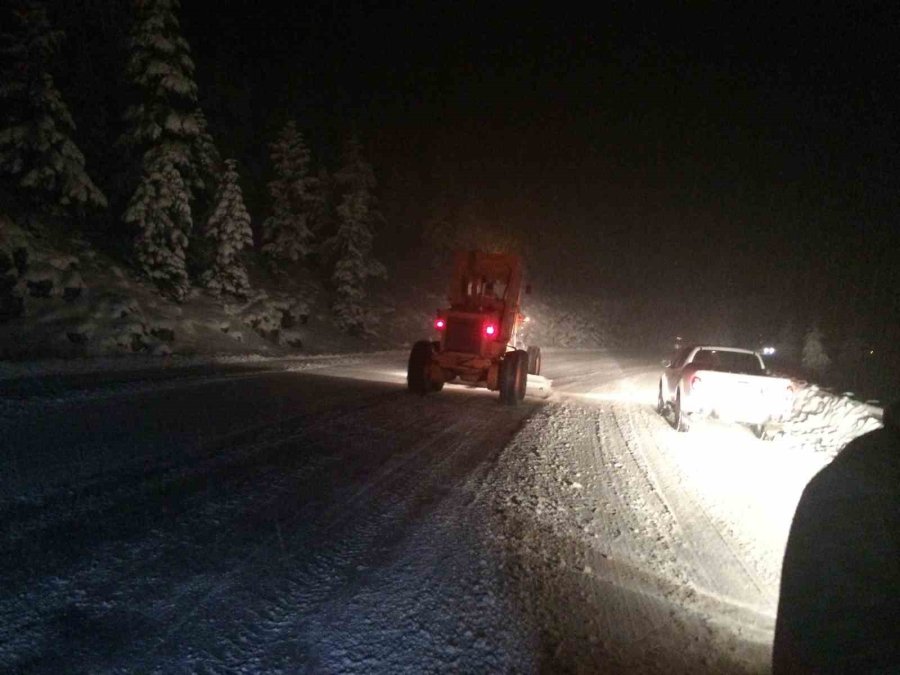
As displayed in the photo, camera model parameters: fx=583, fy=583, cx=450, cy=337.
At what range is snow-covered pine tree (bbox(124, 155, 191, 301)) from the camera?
21.3 metres

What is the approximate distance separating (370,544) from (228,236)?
916 inches

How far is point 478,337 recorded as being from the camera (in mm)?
13719

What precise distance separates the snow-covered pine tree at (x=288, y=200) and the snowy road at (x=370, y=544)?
23.1 m

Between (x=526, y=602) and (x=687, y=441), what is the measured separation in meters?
7.17

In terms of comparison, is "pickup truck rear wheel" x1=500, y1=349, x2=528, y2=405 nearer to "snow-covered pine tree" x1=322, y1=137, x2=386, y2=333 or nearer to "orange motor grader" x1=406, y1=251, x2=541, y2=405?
"orange motor grader" x1=406, y1=251, x2=541, y2=405

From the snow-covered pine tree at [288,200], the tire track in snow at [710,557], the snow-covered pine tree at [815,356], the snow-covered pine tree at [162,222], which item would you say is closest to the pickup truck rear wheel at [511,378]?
the tire track in snow at [710,557]

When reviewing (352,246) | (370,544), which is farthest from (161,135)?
(370,544)

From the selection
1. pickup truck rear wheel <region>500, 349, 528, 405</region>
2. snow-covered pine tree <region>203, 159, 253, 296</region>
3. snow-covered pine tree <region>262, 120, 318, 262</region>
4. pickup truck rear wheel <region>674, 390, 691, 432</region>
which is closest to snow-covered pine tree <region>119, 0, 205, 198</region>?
snow-covered pine tree <region>203, 159, 253, 296</region>

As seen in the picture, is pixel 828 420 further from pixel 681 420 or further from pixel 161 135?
pixel 161 135

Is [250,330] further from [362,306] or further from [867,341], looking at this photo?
[867,341]

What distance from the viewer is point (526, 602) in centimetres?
418

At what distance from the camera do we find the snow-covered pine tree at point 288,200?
32375mm

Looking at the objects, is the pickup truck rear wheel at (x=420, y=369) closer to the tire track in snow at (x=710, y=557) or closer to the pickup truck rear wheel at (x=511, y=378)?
the pickup truck rear wheel at (x=511, y=378)

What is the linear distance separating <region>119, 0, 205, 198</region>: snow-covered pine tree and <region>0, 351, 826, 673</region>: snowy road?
1465cm
